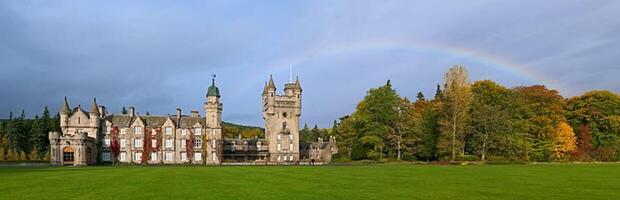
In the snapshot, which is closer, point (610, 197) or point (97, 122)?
point (610, 197)

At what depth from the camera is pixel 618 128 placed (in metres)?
75.6

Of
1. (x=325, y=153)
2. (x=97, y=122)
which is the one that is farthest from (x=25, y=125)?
(x=325, y=153)

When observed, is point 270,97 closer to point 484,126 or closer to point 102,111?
point 102,111

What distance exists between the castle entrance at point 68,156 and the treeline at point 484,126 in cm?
3911

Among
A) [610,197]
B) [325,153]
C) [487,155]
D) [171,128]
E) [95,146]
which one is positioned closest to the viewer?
[610,197]

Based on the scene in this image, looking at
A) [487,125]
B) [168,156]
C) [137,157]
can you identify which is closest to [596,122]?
[487,125]

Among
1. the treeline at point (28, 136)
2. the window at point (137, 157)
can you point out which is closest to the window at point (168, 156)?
the window at point (137, 157)

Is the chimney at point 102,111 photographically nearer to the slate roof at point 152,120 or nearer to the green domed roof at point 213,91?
the slate roof at point 152,120

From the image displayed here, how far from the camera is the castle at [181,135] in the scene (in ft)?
267

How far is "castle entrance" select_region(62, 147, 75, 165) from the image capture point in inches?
2859

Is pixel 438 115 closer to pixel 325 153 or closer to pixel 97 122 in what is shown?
pixel 325 153

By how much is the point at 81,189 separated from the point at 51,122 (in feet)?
296

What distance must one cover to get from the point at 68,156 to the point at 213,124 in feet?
73.8

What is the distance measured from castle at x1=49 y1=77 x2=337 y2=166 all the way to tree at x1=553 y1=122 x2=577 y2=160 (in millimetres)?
39213
